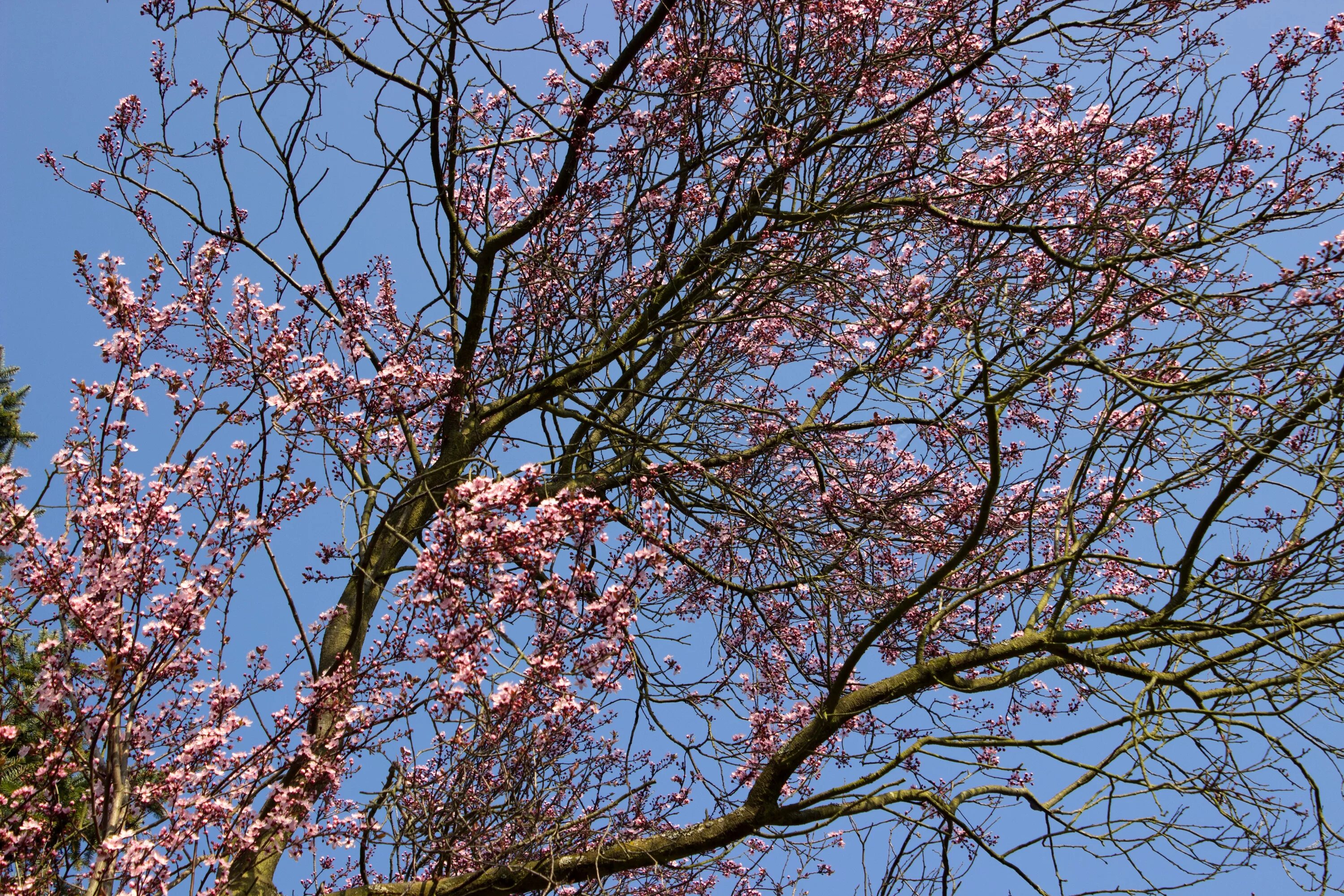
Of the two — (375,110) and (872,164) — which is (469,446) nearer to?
(375,110)

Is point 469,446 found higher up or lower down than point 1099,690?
higher up

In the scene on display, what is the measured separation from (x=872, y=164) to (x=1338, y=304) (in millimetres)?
2433

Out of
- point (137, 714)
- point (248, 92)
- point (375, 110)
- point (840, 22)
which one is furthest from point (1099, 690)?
point (248, 92)

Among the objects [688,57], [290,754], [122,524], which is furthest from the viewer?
[688,57]

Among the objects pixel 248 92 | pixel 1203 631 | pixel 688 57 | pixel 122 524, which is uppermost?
pixel 248 92

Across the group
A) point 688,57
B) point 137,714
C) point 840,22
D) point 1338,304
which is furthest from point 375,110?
point 1338,304

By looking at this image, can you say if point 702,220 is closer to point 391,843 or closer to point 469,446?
point 469,446

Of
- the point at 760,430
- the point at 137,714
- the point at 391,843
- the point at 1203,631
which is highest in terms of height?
the point at 760,430

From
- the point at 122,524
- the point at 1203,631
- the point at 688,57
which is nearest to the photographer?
the point at 122,524

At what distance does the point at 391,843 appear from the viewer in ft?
12.3

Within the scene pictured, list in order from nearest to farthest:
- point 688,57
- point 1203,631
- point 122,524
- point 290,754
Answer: point 122,524 < point 290,754 < point 1203,631 < point 688,57

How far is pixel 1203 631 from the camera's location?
14.9 ft

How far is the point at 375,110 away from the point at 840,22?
2.76 metres

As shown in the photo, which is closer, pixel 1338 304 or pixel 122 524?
pixel 122 524
